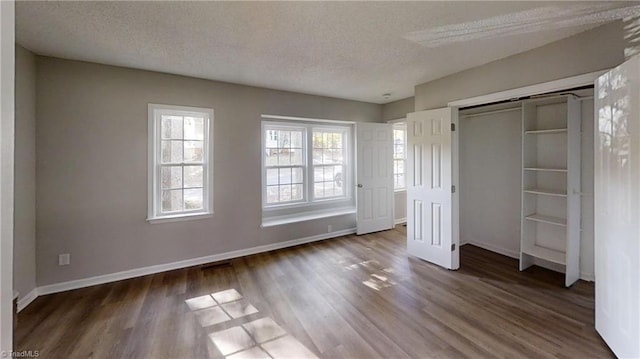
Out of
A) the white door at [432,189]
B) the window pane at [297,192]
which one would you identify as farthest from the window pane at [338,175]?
the white door at [432,189]

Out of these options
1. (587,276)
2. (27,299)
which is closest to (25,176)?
(27,299)

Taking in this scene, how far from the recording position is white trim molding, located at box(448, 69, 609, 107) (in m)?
2.39

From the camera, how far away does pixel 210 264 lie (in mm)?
3740

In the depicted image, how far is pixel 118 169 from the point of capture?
3.25m

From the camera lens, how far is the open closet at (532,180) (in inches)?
120

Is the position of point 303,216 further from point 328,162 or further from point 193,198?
point 193,198

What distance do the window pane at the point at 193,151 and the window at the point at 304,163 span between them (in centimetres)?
105

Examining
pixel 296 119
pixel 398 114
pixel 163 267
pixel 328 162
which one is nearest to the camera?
pixel 163 267

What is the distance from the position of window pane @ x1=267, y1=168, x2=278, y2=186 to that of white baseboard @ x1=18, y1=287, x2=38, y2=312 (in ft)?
9.67

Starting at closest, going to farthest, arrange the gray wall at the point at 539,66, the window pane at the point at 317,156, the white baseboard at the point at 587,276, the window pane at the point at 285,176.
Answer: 1. the gray wall at the point at 539,66
2. the white baseboard at the point at 587,276
3. the window pane at the point at 285,176
4. the window pane at the point at 317,156

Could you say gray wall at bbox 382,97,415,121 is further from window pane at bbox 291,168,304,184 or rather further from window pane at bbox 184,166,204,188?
window pane at bbox 184,166,204,188

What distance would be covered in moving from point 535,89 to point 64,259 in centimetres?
520

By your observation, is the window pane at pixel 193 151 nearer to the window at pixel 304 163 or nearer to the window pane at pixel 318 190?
the window at pixel 304 163

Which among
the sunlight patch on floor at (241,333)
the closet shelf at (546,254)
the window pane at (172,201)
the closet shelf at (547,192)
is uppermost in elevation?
the closet shelf at (547,192)
